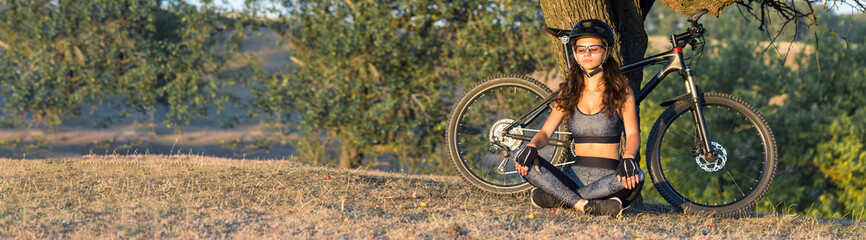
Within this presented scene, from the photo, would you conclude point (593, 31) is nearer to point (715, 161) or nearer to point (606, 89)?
point (606, 89)

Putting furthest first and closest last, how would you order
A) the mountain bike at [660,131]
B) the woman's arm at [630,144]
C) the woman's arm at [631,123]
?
the mountain bike at [660,131] → the woman's arm at [631,123] → the woman's arm at [630,144]

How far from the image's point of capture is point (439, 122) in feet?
34.6

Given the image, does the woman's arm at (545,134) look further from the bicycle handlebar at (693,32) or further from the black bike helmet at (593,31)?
the bicycle handlebar at (693,32)

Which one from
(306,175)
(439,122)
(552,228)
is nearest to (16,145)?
(439,122)

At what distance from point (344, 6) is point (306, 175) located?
567 cm

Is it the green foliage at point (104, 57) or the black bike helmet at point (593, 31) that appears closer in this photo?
the black bike helmet at point (593, 31)

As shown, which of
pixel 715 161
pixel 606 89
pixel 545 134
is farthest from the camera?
pixel 715 161

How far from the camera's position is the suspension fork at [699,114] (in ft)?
14.9

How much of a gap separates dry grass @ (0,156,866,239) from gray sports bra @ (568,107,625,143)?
50 cm

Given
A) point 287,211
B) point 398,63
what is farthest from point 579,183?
point 398,63

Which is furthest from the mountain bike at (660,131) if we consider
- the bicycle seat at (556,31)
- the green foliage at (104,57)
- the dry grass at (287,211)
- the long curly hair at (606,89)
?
the green foliage at (104,57)

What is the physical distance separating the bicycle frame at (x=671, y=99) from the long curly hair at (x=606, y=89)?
11.3 inches

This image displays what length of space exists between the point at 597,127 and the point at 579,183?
1.31ft

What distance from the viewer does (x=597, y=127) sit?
4.34m
